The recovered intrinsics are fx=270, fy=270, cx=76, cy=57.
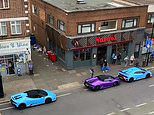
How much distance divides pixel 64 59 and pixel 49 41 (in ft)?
20.3

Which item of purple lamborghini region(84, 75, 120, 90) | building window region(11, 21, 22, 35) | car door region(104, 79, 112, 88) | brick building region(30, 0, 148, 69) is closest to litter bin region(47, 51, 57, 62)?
brick building region(30, 0, 148, 69)

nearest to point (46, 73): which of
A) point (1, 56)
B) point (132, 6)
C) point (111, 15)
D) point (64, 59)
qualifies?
point (64, 59)

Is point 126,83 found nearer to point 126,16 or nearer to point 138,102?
point 138,102

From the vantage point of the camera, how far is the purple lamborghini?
29.8 m

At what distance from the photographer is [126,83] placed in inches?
1271

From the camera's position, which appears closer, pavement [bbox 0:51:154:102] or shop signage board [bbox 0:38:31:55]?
pavement [bbox 0:51:154:102]

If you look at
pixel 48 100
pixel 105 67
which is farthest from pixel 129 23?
pixel 48 100

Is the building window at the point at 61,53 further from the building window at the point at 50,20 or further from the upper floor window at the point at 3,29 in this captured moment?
the upper floor window at the point at 3,29

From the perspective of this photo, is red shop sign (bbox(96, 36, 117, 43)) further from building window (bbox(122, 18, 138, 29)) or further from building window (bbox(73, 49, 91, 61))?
building window (bbox(122, 18, 138, 29))

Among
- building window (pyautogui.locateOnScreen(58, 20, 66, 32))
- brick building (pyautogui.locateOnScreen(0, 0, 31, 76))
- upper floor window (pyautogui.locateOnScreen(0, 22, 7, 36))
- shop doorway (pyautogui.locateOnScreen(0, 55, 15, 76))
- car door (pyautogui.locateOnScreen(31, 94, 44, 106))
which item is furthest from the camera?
building window (pyautogui.locateOnScreen(58, 20, 66, 32))

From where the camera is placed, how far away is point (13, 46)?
31.7m

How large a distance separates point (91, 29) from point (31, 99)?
43.2 feet

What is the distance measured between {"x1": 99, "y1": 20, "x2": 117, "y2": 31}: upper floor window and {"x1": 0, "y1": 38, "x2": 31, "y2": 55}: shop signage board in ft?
32.8

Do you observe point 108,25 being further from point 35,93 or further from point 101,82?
point 35,93
